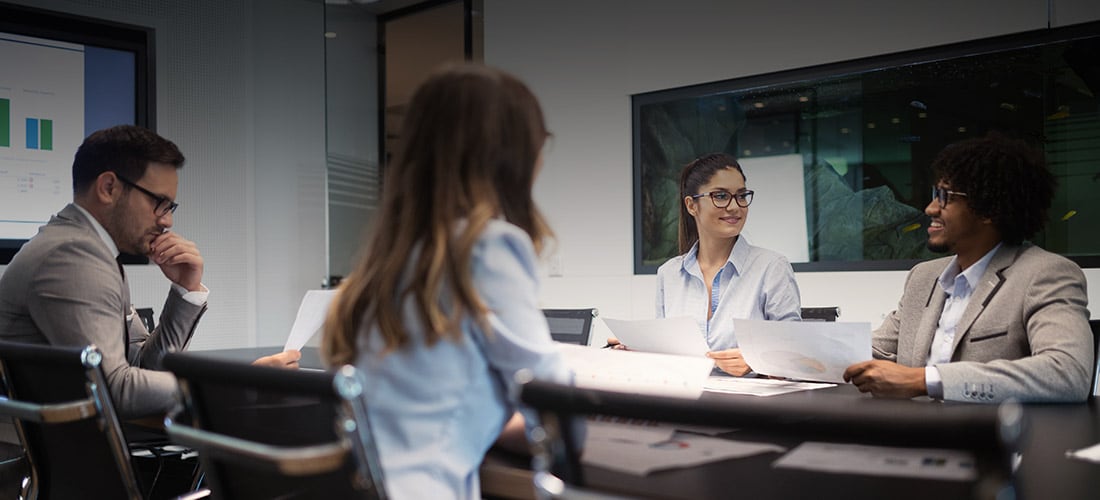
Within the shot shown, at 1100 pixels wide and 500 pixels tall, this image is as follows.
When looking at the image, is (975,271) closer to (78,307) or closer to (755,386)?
(755,386)

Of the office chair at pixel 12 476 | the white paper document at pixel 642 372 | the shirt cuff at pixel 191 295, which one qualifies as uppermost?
the shirt cuff at pixel 191 295

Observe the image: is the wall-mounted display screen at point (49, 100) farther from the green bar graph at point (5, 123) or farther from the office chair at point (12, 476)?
the office chair at point (12, 476)

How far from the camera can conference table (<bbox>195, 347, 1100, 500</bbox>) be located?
83cm

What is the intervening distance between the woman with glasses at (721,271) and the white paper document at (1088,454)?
1.59m

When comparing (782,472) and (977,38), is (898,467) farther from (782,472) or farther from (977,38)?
(977,38)

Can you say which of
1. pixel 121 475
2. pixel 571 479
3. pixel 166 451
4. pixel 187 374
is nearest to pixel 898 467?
pixel 571 479

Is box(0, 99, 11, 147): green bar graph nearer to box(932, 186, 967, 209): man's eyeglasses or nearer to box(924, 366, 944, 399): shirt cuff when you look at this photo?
box(932, 186, 967, 209): man's eyeglasses

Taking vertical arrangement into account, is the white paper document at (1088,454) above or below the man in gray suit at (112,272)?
below

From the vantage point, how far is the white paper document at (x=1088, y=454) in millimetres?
1369

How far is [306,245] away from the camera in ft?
21.7

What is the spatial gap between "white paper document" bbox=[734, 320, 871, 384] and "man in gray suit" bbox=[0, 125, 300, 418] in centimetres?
125

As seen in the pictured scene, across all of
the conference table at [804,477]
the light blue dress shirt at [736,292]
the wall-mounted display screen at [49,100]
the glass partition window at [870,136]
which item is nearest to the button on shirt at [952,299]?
the conference table at [804,477]

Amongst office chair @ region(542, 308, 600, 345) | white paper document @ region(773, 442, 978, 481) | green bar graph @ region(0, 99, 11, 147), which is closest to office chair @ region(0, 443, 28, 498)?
office chair @ region(542, 308, 600, 345)

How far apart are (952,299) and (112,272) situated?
6.99 ft
